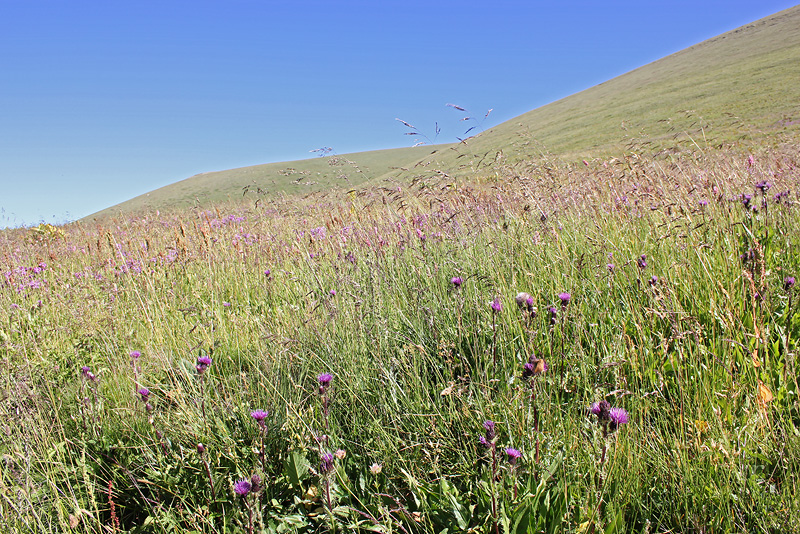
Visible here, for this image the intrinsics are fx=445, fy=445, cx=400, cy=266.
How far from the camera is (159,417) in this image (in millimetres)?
1884

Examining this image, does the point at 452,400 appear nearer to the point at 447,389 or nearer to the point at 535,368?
the point at 447,389

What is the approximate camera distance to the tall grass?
1.36m

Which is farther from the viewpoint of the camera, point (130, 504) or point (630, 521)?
point (130, 504)

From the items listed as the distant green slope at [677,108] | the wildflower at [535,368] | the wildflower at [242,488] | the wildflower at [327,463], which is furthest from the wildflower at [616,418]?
the distant green slope at [677,108]

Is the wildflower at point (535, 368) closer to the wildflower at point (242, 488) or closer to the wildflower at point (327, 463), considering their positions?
the wildflower at point (327, 463)

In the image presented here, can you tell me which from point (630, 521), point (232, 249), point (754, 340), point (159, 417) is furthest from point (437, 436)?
point (232, 249)

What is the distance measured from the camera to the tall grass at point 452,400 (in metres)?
1.36

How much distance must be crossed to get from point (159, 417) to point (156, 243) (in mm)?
5103

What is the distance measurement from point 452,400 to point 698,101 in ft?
119

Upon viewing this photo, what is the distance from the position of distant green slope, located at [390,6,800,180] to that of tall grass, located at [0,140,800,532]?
10.3 m

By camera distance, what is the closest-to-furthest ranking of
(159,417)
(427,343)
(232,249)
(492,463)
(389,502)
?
(492,463), (389,502), (159,417), (427,343), (232,249)

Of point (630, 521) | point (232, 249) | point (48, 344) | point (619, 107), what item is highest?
point (619, 107)

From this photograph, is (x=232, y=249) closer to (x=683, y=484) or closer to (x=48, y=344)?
(x=48, y=344)

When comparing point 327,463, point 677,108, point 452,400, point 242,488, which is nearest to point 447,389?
point 452,400
